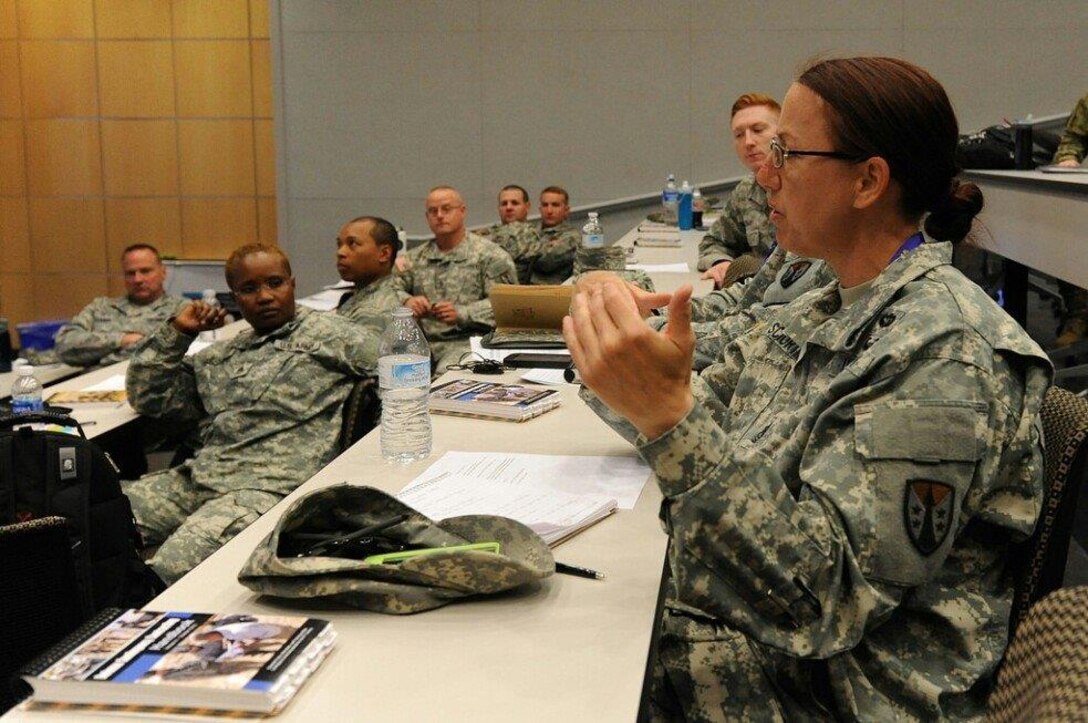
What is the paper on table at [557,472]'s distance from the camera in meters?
1.79

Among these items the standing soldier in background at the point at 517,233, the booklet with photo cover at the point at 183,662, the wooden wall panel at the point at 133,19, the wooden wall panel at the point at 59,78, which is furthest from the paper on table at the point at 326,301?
the wooden wall panel at the point at 59,78

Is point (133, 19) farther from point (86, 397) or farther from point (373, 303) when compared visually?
point (86, 397)

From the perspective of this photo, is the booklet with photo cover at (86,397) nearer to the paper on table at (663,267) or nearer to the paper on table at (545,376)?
the paper on table at (545,376)

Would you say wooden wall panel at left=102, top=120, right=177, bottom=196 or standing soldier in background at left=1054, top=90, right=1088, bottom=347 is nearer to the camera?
standing soldier in background at left=1054, top=90, right=1088, bottom=347

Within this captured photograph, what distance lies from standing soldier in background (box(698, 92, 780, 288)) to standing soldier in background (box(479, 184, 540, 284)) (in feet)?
7.06

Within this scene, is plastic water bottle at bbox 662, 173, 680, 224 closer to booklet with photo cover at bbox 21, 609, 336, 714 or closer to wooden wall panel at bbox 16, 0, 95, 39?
wooden wall panel at bbox 16, 0, 95, 39

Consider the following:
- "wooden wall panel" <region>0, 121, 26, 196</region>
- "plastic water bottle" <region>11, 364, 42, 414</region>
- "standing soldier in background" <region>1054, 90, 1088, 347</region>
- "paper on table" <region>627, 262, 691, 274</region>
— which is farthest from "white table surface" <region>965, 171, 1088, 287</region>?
"wooden wall panel" <region>0, 121, 26, 196</region>

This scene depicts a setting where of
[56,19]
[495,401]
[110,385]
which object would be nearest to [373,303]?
[110,385]

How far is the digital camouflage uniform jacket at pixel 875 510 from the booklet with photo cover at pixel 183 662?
423mm

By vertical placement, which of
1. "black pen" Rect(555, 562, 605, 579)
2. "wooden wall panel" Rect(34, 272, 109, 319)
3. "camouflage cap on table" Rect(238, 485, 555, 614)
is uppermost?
"camouflage cap on table" Rect(238, 485, 555, 614)

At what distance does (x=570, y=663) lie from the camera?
3.89ft

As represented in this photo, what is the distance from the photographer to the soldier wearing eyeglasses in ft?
10.1

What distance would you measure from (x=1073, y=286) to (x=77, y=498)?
514 cm

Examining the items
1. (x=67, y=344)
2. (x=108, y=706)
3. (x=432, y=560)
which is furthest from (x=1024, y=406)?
(x=67, y=344)
